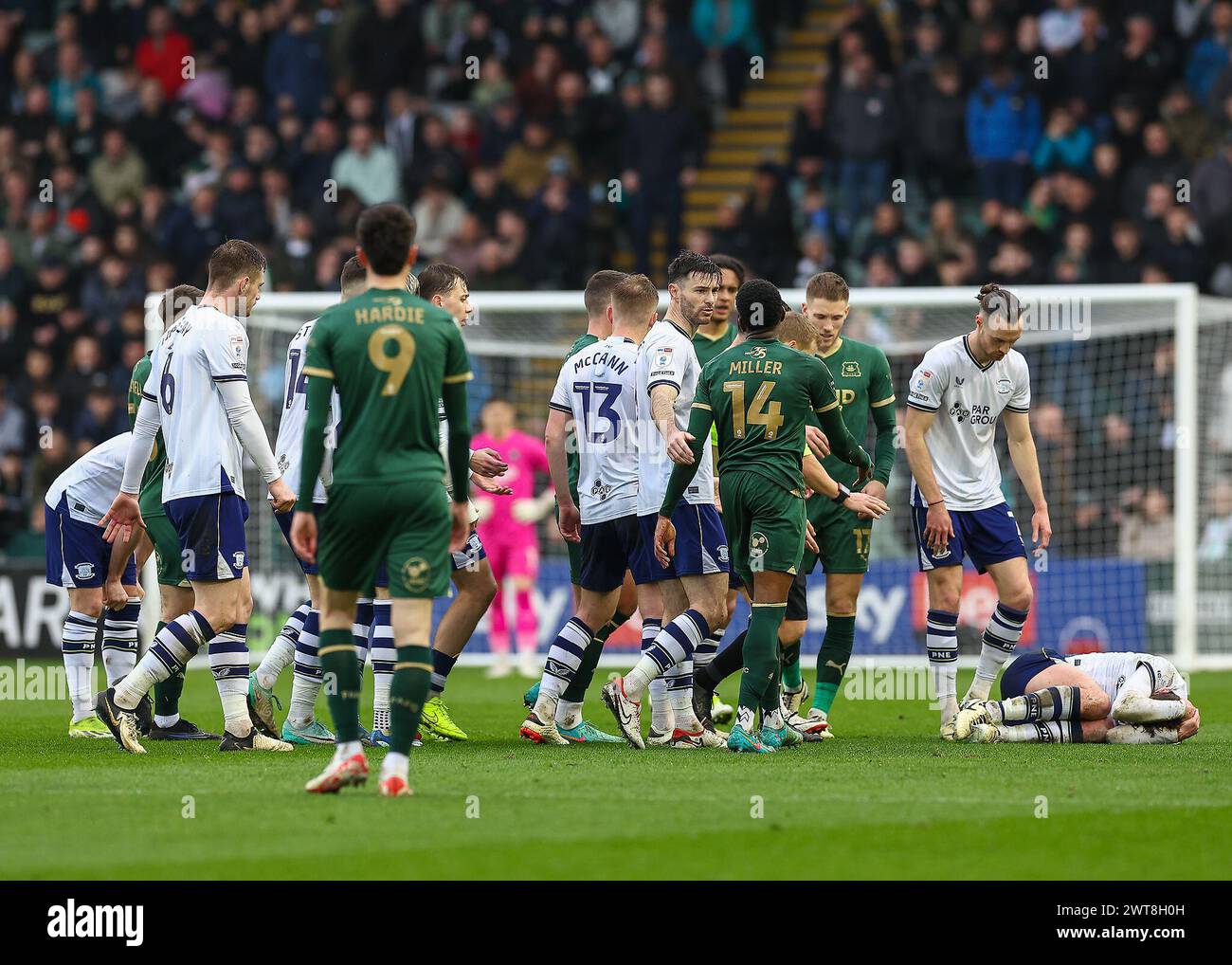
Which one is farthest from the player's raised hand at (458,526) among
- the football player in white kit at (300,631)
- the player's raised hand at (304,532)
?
the football player in white kit at (300,631)

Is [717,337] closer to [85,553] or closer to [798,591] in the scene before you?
[798,591]

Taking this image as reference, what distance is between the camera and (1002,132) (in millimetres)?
19344

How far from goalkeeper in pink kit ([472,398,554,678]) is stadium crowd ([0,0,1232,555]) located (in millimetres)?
4451

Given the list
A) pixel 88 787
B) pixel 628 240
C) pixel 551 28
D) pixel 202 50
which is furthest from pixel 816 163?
pixel 88 787

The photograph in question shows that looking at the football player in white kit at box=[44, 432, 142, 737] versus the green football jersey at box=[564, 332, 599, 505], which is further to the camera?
the football player in white kit at box=[44, 432, 142, 737]

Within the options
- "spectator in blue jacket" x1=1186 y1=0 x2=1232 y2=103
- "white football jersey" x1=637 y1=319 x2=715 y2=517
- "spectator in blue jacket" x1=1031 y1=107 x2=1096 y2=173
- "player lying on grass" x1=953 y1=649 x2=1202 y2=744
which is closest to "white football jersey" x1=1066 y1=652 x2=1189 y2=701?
"player lying on grass" x1=953 y1=649 x2=1202 y2=744

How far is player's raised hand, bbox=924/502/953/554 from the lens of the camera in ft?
32.7

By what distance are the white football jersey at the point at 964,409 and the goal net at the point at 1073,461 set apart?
196 inches

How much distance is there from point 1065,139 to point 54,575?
12092 mm

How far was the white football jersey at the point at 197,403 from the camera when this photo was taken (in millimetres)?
8961

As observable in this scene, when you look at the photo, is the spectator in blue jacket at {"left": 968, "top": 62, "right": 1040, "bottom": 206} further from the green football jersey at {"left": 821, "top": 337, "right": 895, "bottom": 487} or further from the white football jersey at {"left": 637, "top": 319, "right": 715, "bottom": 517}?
the white football jersey at {"left": 637, "top": 319, "right": 715, "bottom": 517}

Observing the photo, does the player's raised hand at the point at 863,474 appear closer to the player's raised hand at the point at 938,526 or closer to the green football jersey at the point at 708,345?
the player's raised hand at the point at 938,526

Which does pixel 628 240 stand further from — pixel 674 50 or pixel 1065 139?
pixel 1065 139

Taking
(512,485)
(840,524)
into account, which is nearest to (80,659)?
(840,524)
